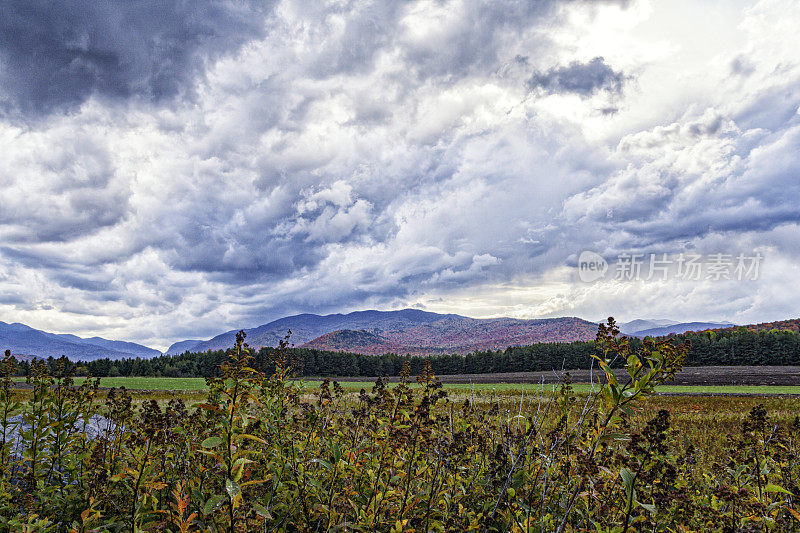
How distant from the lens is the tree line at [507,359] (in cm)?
7488

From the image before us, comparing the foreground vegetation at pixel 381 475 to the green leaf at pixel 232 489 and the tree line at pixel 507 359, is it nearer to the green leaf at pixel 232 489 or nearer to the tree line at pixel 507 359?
the green leaf at pixel 232 489

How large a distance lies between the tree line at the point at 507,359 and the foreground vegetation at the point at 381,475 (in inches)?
2484

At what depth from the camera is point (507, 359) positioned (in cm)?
9338

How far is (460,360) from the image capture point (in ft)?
333

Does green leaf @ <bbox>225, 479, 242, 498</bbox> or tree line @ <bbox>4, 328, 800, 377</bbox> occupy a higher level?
green leaf @ <bbox>225, 479, 242, 498</bbox>

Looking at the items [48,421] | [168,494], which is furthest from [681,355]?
[48,421]

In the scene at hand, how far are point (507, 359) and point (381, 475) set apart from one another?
95451 mm

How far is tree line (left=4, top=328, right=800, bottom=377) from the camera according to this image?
74875 millimetres

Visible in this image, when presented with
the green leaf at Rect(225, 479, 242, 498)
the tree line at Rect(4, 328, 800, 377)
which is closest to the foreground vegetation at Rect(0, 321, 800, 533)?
the green leaf at Rect(225, 479, 242, 498)

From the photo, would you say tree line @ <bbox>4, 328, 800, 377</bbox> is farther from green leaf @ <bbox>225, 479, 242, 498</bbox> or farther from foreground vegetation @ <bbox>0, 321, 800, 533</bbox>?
green leaf @ <bbox>225, 479, 242, 498</bbox>

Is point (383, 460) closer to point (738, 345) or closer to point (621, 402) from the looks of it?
point (621, 402)

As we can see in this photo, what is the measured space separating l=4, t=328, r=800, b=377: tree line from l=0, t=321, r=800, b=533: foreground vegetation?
207 feet

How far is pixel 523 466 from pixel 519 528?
0.77m

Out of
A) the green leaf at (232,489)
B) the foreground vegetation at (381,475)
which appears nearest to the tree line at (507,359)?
the foreground vegetation at (381,475)
